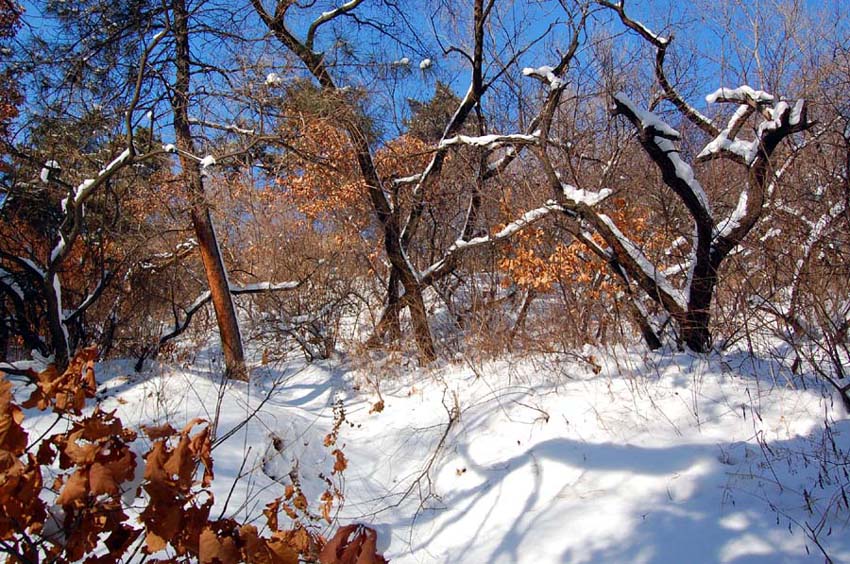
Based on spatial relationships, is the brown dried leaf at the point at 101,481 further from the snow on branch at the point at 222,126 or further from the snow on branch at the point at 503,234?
the snow on branch at the point at 222,126

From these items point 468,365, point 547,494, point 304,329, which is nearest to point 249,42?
point 304,329

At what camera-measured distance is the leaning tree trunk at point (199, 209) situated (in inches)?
227

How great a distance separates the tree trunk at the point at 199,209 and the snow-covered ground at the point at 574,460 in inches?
64.1

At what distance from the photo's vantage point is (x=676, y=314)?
390cm

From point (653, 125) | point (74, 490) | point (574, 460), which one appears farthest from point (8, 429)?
point (653, 125)

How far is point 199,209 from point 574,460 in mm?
4880

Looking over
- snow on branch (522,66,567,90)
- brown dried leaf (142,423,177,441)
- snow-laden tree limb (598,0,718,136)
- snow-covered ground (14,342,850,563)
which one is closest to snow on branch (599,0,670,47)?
snow-laden tree limb (598,0,718,136)

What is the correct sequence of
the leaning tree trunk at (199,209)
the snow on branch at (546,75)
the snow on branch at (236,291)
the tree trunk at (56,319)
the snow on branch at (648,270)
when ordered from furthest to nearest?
the snow on branch at (236,291) → the leaning tree trunk at (199,209) → the tree trunk at (56,319) → the snow on branch at (546,75) → the snow on branch at (648,270)

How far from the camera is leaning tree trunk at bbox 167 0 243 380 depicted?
5758 millimetres

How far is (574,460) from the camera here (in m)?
2.93

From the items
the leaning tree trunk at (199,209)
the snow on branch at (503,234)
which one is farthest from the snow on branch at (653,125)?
the leaning tree trunk at (199,209)

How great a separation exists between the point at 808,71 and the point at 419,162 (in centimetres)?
751

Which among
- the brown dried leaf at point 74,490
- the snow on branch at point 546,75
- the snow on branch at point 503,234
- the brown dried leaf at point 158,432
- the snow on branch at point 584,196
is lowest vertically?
the brown dried leaf at point 74,490

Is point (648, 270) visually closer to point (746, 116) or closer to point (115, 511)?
point (746, 116)
